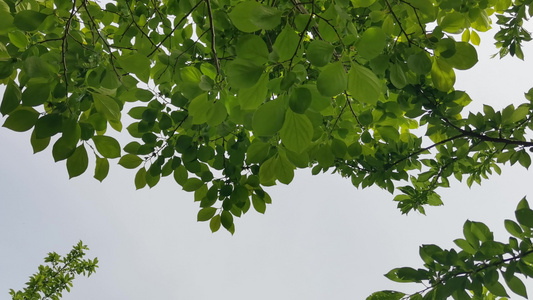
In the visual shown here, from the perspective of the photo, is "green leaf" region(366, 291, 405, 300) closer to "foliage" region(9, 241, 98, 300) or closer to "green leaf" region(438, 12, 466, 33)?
"green leaf" region(438, 12, 466, 33)

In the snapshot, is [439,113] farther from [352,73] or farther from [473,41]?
[352,73]

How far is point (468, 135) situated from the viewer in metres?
2.19

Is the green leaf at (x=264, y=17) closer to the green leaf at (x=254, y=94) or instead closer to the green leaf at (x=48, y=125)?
the green leaf at (x=254, y=94)

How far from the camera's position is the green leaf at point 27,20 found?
4.23 ft

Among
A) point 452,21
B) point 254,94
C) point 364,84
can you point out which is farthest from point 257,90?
point 452,21

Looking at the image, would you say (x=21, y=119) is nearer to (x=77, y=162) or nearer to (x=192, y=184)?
(x=77, y=162)

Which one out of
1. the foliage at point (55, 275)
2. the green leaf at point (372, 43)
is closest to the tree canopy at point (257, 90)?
the green leaf at point (372, 43)

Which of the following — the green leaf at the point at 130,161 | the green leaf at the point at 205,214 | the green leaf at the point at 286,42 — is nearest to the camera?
the green leaf at the point at 286,42

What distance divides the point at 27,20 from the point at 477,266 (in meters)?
1.79

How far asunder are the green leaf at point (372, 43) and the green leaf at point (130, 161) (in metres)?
1.34

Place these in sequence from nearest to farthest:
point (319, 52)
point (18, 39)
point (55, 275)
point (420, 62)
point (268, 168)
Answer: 1. point (319, 52)
2. point (420, 62)
3. point (18, 39)
4. point (268, 168)
5. point (55, 275)

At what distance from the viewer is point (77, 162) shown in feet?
4.24

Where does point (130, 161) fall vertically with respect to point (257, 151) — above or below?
above

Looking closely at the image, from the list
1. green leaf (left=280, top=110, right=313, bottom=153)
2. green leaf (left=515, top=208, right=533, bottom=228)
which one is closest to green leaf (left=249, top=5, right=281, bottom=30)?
green leaf (left=280, top=110, right=313, bottom=153)
